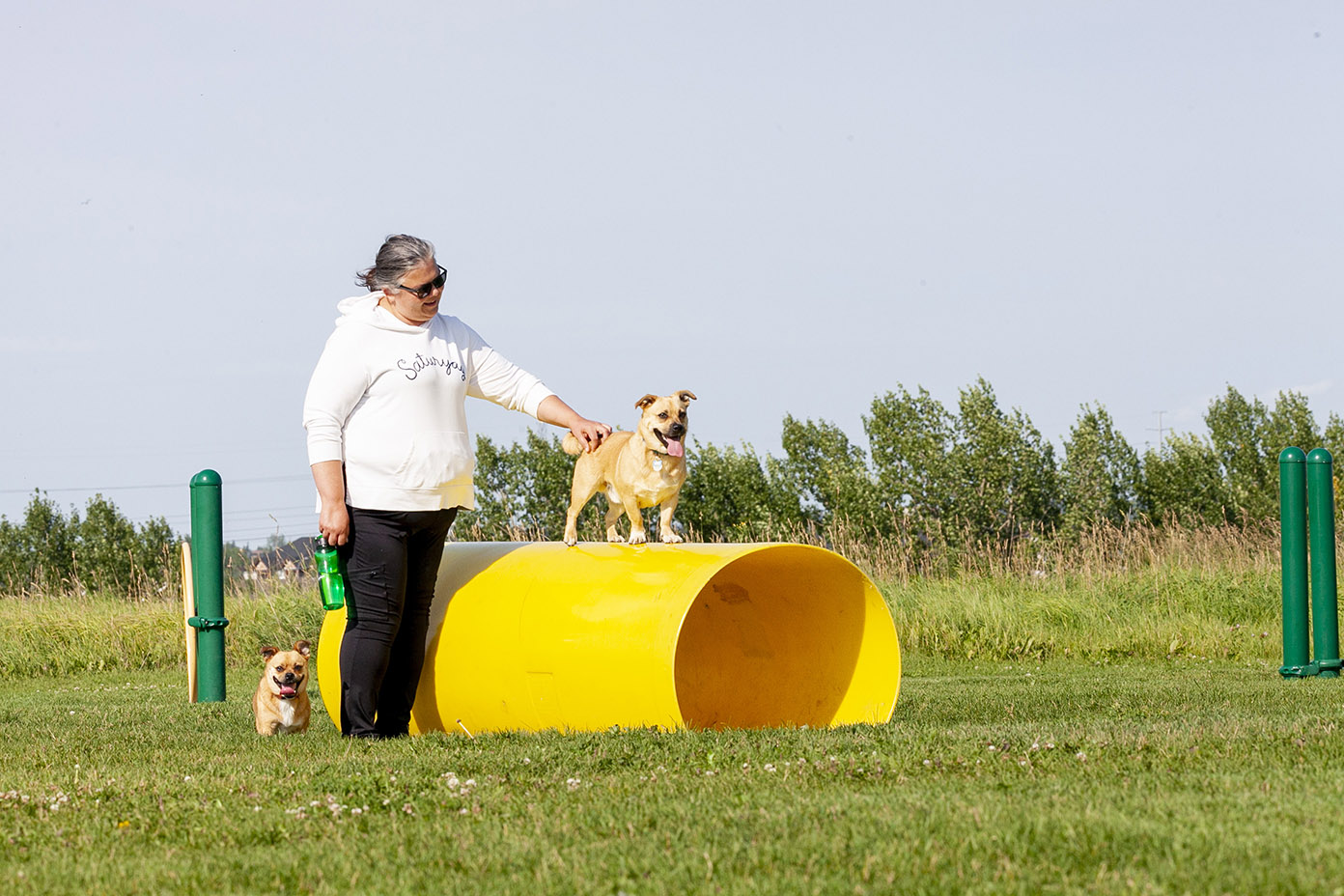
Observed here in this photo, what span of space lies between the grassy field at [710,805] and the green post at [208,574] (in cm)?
153

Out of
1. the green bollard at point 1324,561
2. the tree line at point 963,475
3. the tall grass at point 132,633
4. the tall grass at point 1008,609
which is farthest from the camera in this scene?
the tree line at point 963,475

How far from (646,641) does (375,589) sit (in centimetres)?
106

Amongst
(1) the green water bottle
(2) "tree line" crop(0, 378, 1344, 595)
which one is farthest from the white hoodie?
(2) "tree line" crop(0, 378, 1344, 595)

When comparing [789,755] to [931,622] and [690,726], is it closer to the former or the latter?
[690,726]

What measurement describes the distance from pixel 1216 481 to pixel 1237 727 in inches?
1641

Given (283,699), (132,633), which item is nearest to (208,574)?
(283,699)

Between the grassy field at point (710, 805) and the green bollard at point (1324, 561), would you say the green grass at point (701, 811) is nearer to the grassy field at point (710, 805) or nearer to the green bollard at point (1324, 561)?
the grassy field at point (710, 805)

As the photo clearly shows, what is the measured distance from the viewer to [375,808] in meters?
3.68

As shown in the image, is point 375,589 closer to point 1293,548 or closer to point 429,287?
point 429,287

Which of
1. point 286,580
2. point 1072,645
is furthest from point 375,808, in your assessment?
point 286,580

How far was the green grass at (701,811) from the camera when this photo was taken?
279 cm

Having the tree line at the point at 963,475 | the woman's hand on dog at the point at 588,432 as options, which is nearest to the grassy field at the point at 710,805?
the woman's hand on dog at the point at 588,432

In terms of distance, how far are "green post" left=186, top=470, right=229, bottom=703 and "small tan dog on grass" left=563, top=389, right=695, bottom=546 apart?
11.3 feet

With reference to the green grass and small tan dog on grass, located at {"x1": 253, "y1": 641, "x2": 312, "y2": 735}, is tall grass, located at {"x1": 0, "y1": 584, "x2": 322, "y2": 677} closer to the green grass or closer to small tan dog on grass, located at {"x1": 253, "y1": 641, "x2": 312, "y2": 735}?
small tan dog on grass, located at {"x1": 253, "y1": 641, "x2": 312, "y2": 735}
